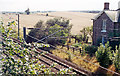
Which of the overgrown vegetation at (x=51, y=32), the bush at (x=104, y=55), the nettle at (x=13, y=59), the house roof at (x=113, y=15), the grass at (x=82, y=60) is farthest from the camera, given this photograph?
the overgrown vegetation at (x=51, y=32)

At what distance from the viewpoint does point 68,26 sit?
25172mm

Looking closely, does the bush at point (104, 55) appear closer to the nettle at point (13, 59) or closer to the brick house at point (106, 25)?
the brick house at point (106, 25)

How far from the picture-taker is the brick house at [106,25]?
58.7 feet

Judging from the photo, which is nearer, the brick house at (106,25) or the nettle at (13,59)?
the nettle at (13,59)

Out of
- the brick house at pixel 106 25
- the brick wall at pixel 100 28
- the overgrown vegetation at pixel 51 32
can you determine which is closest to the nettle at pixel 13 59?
the brick house at pixel 106 25

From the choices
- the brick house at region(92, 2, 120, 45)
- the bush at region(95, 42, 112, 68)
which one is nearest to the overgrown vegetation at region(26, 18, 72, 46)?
the brick house at region(92, 2, 120, 45)

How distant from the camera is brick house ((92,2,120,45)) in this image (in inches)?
705

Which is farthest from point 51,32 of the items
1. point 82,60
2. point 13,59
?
point 13,59

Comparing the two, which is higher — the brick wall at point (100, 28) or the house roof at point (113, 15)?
the house roof at point (113, 15)

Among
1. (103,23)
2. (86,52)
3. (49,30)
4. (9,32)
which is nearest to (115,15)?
(103,23)

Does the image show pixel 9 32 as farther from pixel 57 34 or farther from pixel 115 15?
pixel 57 34

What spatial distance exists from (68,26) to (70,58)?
9939 mm

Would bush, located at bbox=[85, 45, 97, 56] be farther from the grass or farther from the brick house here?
the brick house

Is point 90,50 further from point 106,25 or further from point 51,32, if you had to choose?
point 51,32
